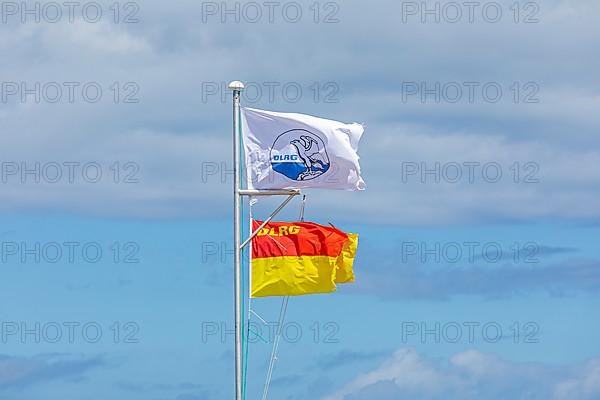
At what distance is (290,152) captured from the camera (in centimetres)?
6166

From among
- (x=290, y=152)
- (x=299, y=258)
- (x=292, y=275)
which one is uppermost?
(x=290, y=152)

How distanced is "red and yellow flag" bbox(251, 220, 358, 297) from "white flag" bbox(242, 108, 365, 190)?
1.95 meters

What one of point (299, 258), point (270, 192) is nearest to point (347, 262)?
point (299, 258)

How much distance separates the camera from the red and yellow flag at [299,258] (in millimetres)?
61938

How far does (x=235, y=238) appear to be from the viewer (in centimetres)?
6116

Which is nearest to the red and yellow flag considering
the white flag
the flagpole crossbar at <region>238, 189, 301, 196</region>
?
the flagpole crossbar at <region>238, 189, 301, 196</region>

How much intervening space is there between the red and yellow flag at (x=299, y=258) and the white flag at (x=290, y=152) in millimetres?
1950

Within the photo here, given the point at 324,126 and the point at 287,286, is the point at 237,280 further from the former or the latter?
the point at 324,126

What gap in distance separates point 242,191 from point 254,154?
1.49 m

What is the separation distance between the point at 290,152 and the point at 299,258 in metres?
4.13

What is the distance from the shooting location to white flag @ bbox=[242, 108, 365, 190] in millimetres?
61531

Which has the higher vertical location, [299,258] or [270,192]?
[270,192]

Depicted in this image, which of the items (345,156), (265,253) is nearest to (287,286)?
(265,253)

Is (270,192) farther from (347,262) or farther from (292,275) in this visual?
(347,262)
